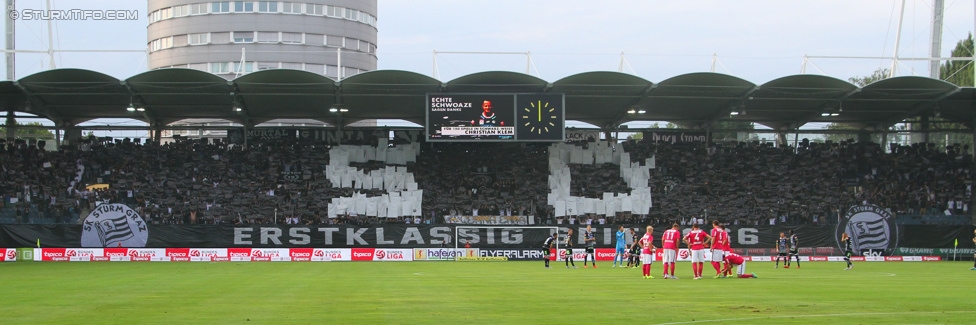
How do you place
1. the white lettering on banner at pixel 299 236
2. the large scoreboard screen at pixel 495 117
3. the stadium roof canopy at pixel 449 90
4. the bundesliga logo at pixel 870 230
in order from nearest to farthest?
the white lettering on banner at pixel 299 236 < the bundesliga logo at pixel 870 230 < the stadium roof canopy at pixel 449 90 < the large scoreboard screen at pixel 495 117

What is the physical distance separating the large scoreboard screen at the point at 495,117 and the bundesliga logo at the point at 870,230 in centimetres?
1514

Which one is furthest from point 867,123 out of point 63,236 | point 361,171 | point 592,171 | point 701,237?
point 63,236

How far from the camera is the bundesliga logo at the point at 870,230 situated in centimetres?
4706

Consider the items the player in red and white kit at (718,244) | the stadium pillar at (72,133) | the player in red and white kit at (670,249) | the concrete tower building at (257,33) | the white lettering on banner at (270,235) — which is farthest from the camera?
the concrete tower building at (257,33)

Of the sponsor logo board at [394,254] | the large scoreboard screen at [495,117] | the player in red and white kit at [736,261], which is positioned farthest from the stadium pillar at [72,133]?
the player in red and white kit at [736,261]

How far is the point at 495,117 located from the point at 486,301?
3181cm

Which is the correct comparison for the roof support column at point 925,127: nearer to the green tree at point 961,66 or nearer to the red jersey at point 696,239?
the green tree at point 961,66

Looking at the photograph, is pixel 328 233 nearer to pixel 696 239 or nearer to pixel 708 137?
pixel 696 239

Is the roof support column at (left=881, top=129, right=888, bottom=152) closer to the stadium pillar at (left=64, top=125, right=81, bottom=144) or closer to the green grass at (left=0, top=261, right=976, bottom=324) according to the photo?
the green grass at (left=0, top=261, right=976, bottom=324)

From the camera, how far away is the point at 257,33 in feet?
306

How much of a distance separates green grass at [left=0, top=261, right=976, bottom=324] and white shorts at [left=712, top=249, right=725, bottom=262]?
127 centimetres

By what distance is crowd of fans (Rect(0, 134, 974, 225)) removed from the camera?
5081 centimetres

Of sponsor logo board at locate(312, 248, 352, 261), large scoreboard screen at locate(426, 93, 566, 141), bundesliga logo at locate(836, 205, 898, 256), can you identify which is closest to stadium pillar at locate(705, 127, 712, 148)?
bundesliga logo at locate(836, 205, 898, 256)

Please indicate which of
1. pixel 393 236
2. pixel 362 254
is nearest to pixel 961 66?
pixel 393 236
